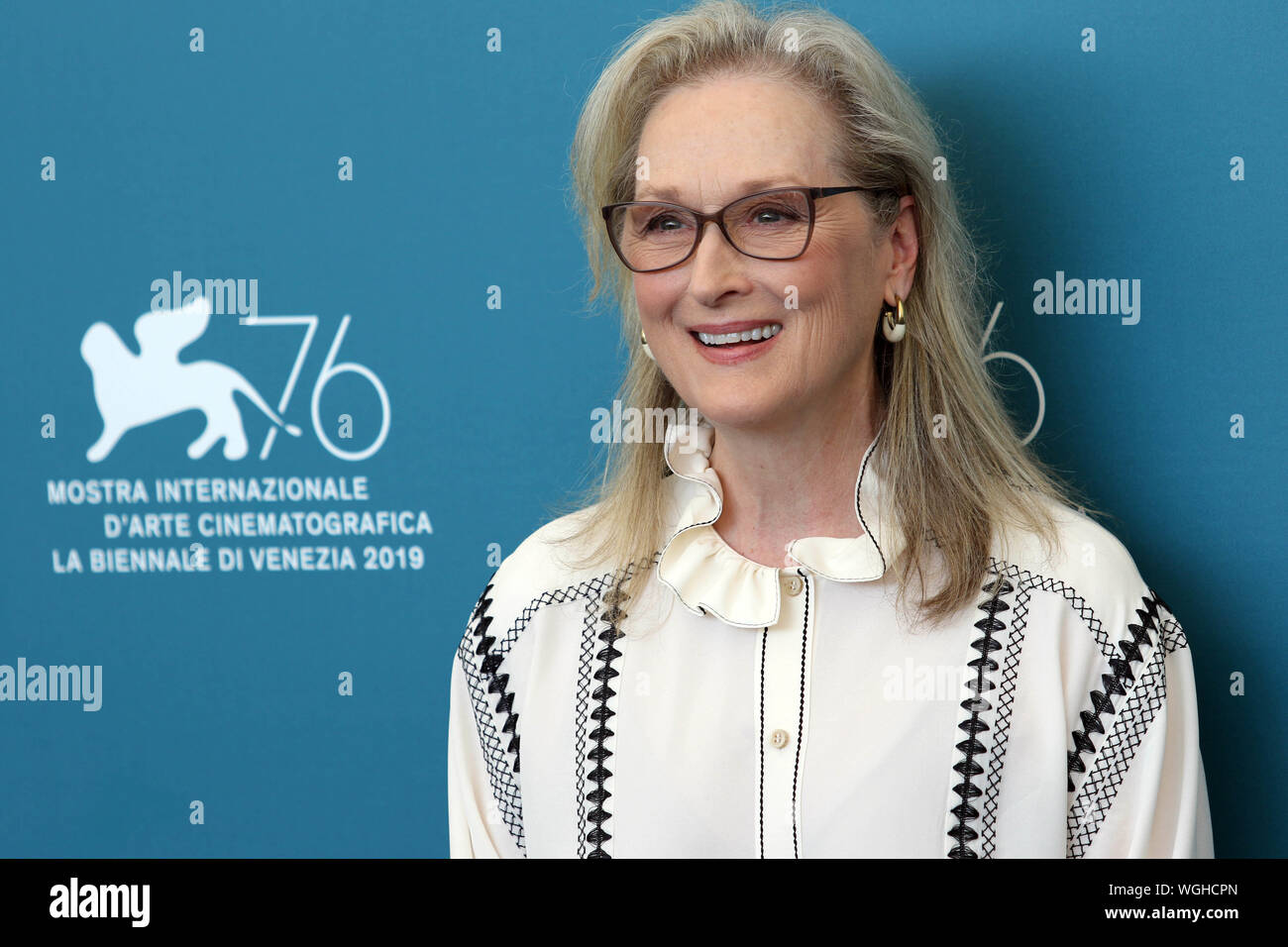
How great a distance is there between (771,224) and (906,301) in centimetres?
21

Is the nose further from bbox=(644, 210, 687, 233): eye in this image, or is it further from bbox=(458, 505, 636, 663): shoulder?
bbox=(458, 505, 636, 663): shoulder

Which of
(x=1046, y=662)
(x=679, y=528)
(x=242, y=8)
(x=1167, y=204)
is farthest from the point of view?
(x=242, y=8)

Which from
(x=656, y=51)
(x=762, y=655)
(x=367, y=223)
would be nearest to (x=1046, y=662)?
(x=762, y=655)

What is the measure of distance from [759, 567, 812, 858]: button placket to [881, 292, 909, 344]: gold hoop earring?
0.28 meters

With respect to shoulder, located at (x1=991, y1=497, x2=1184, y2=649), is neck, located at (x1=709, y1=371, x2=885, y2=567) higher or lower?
higher

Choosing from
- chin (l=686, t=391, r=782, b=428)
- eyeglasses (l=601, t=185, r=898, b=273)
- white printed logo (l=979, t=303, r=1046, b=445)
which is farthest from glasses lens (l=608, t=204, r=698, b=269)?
white printed logo (l=979, t=303, r=1046, b=445)

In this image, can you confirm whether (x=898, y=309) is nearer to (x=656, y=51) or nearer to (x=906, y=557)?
(x=906, y=557)

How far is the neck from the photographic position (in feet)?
4.33

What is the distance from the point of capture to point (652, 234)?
4.25 ft

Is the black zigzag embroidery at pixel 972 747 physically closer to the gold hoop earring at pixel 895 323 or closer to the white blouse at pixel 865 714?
the white blouse at pixel 865 714

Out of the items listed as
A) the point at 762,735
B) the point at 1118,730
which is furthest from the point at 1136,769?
the point at 762,735

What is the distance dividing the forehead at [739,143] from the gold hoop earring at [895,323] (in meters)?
0.17
